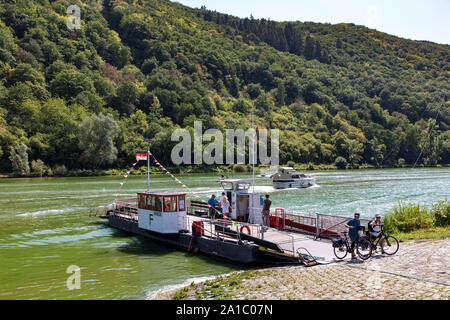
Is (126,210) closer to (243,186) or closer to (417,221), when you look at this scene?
(243,186)

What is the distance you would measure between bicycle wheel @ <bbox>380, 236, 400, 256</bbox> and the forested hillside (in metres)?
73.7

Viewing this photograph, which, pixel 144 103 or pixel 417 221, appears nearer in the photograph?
pixel 417 221

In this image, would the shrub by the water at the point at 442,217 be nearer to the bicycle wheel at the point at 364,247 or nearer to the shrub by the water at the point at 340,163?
the bicycle wheel at the point at 364,247

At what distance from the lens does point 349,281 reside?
1245cm

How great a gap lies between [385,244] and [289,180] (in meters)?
49.0

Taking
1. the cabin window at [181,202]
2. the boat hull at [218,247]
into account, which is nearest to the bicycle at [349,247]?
the boat hull at [218,247]

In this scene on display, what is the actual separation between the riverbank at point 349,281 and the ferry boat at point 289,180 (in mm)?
48696

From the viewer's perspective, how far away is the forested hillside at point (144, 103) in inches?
3720

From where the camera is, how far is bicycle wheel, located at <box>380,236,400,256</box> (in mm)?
15371

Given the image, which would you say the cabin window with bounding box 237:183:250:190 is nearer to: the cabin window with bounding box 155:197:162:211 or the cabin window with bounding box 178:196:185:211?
the cabin window with bounding box 178:196:185:211

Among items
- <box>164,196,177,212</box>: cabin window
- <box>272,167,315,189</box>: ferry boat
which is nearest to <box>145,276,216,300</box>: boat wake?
<box>164,196,177,212</box>: cabin window

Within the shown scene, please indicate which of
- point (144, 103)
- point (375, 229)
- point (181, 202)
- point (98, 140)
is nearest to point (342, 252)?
point (375, 229)

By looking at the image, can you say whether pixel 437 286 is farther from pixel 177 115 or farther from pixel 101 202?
pixel 177 115
